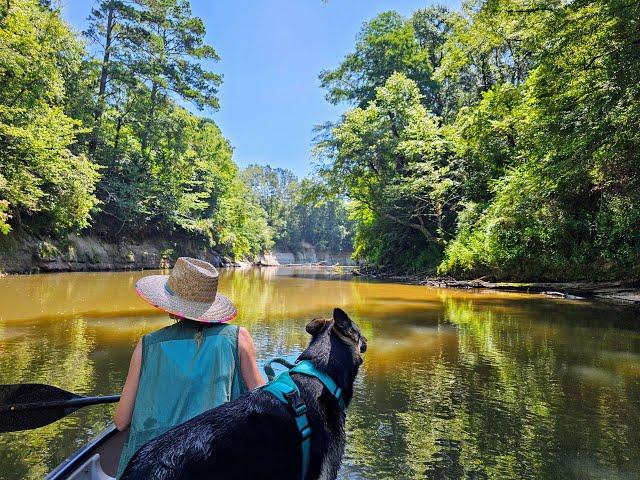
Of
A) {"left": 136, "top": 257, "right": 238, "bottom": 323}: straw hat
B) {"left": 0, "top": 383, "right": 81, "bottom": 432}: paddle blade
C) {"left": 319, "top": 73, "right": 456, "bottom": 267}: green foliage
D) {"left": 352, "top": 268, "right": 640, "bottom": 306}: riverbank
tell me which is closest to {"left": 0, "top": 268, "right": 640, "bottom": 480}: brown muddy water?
{"left": 0, "top": 383, "right": 81, "bottom": 432}: paddle blade

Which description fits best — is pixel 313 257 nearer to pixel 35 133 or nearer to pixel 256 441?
pixel 35 133

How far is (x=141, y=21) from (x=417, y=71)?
64.8 ft

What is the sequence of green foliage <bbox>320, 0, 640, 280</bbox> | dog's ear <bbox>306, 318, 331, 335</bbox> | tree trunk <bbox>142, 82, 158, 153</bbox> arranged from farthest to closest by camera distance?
tree trunk <bbox>142, 82, 158, 153</bbox> < green foliage <bbox>320, 0, 640, 280</bbox> < dog's ear <bbox>306, 318, 331, 335</bbox>

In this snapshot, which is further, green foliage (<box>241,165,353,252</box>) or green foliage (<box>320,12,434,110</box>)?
green foliage (<box>241,165,353,252</box>)

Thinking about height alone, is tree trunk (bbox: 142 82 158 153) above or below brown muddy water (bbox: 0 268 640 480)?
above

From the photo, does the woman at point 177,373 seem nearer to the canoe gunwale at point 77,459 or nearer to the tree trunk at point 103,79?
the canoe gunwale at point 77,459

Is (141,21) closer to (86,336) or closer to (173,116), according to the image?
(173,116)

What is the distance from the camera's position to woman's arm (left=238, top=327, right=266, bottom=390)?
6.14 feet

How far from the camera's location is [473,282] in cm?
1831

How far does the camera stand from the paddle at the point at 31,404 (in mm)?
2568

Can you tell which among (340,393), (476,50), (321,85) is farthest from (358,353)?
(321,85)

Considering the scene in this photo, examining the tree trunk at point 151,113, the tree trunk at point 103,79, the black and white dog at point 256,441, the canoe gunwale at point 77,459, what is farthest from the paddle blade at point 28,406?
the tree trunk at point 151,113

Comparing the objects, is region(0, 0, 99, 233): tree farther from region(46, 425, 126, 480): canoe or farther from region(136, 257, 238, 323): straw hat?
region(136, 257, 238, 323): straw hat

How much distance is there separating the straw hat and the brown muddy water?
1.78 metres
